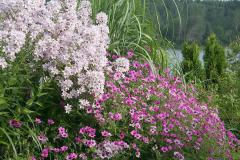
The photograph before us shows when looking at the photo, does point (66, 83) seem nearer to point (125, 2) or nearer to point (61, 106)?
point (61, 106)

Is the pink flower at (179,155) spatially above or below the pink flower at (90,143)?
below

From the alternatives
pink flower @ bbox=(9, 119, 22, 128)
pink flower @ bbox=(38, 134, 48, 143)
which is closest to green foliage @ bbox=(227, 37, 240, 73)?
pink flower @ bbox=(38, 134, 48, 143)

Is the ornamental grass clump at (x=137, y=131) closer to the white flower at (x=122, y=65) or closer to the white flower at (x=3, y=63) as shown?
the white flower at (x=122, y=65)

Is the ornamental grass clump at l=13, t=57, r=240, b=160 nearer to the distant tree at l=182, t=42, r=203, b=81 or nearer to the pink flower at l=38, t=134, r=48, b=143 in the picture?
the pink flower at l=38, t=134, r=48, b=143

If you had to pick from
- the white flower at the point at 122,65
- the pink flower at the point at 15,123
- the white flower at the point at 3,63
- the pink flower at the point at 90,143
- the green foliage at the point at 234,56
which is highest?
the white flower at the point at 3,63

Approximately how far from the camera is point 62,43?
12.8 ft

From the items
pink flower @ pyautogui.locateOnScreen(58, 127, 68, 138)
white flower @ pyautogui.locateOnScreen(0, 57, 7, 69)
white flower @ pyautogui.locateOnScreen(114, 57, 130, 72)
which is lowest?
pink flower @ pyautogui.locateOnScreen(58, 127, 68, 138)

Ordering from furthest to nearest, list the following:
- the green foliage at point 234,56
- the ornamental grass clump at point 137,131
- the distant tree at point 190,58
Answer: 1. the green foliage at point 234,56
2. the distant tree at point 190,58
3. the ornamental grass clump at point 137,131

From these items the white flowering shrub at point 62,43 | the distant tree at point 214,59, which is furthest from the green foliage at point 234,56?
the white flowering shrub at point 62,43

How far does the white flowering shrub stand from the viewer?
376 cm

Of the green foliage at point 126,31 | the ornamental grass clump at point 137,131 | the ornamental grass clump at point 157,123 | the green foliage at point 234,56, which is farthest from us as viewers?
the green foliage at point 234,56

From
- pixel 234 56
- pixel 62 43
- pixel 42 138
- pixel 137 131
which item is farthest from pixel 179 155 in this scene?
pixel 234 56

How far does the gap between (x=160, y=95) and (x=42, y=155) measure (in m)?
1.59

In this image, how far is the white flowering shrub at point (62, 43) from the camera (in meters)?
3.76
